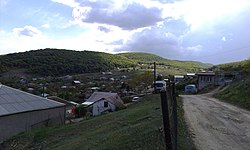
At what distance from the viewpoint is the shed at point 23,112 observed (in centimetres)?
3303

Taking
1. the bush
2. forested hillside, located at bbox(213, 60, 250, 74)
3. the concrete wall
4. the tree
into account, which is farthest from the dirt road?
the tree

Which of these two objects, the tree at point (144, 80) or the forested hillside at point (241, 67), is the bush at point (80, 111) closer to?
the forested hillside at point (241, 67)

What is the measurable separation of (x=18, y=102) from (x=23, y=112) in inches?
116

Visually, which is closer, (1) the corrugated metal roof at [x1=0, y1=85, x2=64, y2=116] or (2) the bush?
(1) the corrugated metal roof at [x1=0, y1=85, x2=64, y2=116]

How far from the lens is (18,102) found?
38219 millimetres

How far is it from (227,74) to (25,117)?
49.2 metres

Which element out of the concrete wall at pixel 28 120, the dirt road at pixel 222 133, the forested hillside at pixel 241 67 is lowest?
the concrete wall at pixel 28 120

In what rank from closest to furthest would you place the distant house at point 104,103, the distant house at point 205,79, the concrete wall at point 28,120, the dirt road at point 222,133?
the dirt road at point 222,133 → the concrete wall at point 28,120 → the distant house at point 104,103 → the distant house at point 205,79

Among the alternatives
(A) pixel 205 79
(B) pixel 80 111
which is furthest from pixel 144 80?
(B) pixel 80 111

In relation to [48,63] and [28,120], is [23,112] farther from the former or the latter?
[48,63]

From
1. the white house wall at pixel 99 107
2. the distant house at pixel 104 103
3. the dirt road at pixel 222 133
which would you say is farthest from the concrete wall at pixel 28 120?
the white house wall at pixel 99 107

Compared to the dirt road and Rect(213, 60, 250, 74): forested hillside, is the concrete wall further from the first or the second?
Rect(213, 60, 250, 74): forested hillside

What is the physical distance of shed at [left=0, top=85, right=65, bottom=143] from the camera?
33031 mm

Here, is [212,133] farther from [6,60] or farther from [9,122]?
[6,60]
